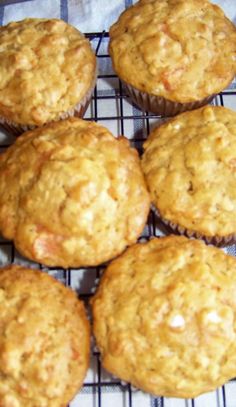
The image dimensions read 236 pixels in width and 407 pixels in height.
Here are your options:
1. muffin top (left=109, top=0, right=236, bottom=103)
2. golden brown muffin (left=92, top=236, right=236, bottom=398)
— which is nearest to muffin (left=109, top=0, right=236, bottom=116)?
muffin top (left=109, top=0, right=236, bottom=103)

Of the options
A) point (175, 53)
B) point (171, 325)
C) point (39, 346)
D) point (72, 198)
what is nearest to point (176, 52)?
point (175, 53)

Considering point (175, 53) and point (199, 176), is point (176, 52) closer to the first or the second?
point (175, 53)

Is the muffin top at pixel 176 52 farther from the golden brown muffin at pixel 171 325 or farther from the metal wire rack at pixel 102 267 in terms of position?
the golden brown muffin at pixel 171 325

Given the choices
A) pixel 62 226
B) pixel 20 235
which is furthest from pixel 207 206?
pixel 20 235

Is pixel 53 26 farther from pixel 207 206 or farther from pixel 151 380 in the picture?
pixel 151 380

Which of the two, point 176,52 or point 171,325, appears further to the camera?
point 176,52

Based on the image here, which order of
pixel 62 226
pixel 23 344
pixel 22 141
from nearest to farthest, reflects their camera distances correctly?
pixel 23 344 → pixel 62 226 → pixel 22 141
